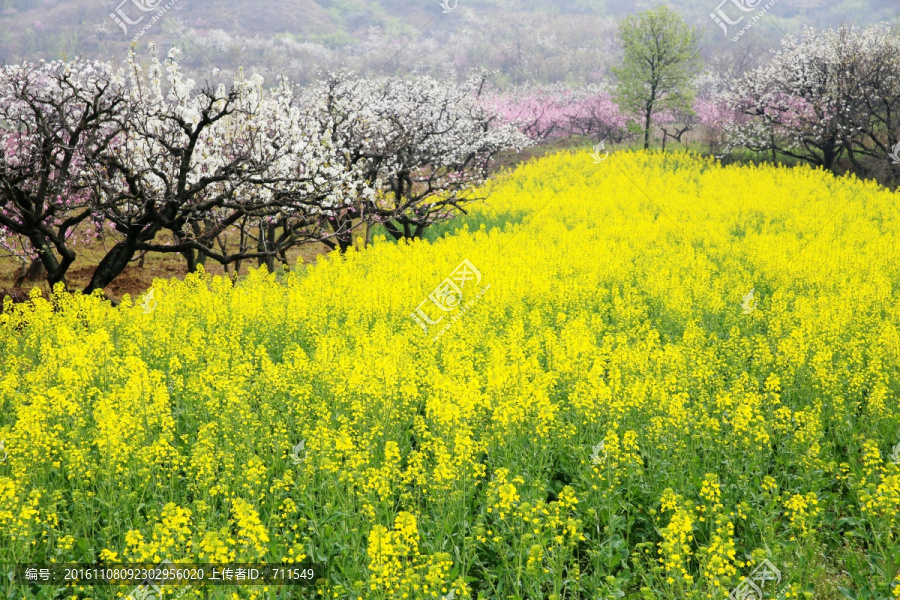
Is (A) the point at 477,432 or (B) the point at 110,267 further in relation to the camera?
(B) the point at 110,267

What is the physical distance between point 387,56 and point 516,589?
12541 cm

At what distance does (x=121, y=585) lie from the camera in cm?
484

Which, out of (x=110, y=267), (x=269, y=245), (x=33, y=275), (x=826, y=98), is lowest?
(x=33, y=275)

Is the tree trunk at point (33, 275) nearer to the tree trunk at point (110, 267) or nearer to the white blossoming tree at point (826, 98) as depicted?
the tree trunk at point (110, 267)

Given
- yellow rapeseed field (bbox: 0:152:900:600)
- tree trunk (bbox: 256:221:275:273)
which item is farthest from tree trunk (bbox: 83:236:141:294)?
→ tree trunk (bbox: 256:221:275:273)

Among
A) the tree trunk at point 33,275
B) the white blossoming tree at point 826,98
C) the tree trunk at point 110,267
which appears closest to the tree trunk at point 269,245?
the tree trunk at point 110,267

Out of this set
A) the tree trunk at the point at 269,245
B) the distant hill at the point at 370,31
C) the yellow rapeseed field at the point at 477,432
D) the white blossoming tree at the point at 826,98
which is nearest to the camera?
the yellow rapeseed field at the point at 477,432

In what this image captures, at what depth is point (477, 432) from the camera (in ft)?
24.0

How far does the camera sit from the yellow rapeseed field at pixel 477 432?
515 centimetres

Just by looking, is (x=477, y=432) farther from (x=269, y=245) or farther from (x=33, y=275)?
(x=33, y=275)

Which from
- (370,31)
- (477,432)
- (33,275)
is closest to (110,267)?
(33,275)

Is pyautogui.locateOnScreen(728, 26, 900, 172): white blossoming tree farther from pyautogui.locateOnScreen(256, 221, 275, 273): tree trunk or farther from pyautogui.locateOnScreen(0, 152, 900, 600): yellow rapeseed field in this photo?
pyautogui.locateOnScreen(256, 221, 275, 273): tree trunk

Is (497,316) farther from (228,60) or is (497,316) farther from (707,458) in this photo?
(228,60)

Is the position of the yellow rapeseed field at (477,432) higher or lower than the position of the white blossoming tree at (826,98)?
lower
